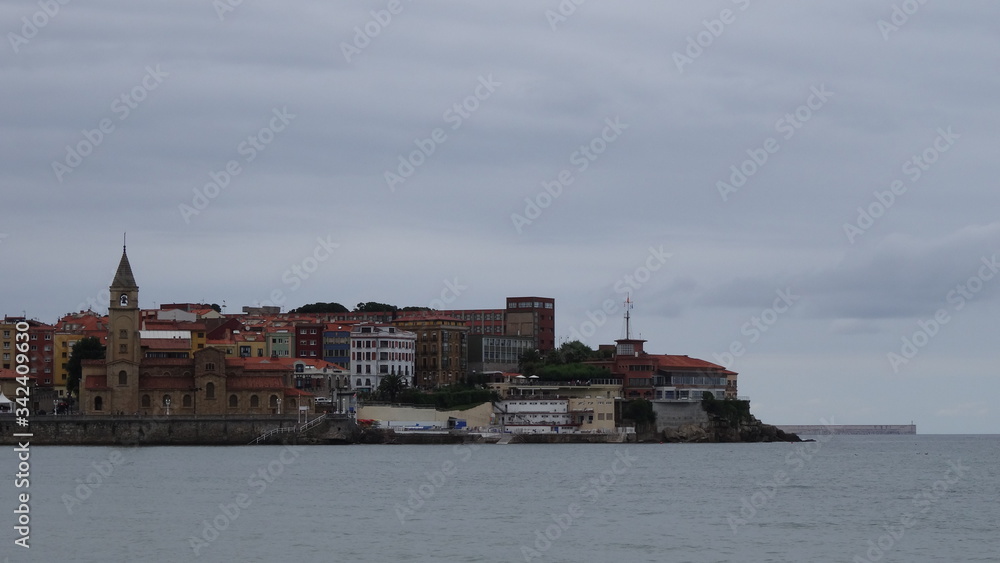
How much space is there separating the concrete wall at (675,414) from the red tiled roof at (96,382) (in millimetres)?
48043

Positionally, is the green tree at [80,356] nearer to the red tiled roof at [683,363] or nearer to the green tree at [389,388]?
the green tree at [389,388]

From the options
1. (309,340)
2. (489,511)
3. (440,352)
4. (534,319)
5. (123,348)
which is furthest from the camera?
(534,319)

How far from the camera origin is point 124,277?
386ft

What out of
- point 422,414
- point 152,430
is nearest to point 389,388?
point 422,414

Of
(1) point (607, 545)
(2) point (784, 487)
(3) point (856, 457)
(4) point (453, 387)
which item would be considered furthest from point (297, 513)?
(4) point (453, 387)

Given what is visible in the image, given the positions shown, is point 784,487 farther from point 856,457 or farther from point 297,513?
point 856,457

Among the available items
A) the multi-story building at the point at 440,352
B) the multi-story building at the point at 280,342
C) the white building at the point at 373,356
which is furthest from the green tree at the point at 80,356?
the multi-story building at the point at 440,352

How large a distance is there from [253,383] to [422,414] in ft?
52.8

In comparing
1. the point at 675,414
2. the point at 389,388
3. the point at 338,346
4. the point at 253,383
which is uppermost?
the point at 338,346

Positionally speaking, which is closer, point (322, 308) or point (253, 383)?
point (253, 383)

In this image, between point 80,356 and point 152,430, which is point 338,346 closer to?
point 80,356

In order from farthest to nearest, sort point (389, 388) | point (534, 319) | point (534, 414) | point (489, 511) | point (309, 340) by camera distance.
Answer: point (534, 319) < point (309, 340) < point (534, 414) < point (389, 388) < point (489, 511)

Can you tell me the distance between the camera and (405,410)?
5044 inches

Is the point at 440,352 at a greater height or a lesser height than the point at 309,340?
lesser
